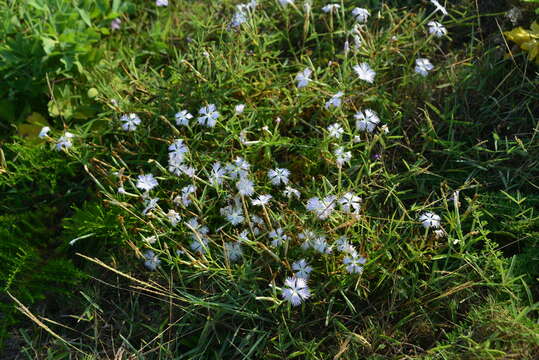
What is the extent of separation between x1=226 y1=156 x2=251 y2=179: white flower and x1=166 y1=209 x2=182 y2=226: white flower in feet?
0.87

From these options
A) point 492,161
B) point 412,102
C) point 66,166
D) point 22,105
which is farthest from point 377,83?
point 22,105

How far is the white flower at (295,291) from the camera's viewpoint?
1.83 m

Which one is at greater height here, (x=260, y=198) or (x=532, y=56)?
(x=532, y=56)

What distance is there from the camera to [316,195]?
84.4 inches

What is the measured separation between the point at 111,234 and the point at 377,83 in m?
1.28

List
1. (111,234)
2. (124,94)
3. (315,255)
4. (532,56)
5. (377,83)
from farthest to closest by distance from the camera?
(124,94), (377,83), (532,56), (111,234), (315,255)

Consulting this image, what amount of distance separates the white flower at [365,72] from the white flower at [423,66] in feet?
0.70

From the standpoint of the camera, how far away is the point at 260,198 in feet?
6.61

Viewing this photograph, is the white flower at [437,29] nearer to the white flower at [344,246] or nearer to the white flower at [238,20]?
the white flower at [238,20]

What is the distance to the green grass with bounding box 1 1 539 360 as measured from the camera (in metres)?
1.92

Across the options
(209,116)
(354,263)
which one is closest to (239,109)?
(209,116)

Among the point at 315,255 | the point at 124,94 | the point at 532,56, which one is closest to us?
the point at 315,255

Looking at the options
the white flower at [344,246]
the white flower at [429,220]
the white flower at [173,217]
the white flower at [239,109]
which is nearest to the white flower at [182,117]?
the white flower at [239,109]

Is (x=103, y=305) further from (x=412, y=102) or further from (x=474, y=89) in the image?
(x=474, y=89)
